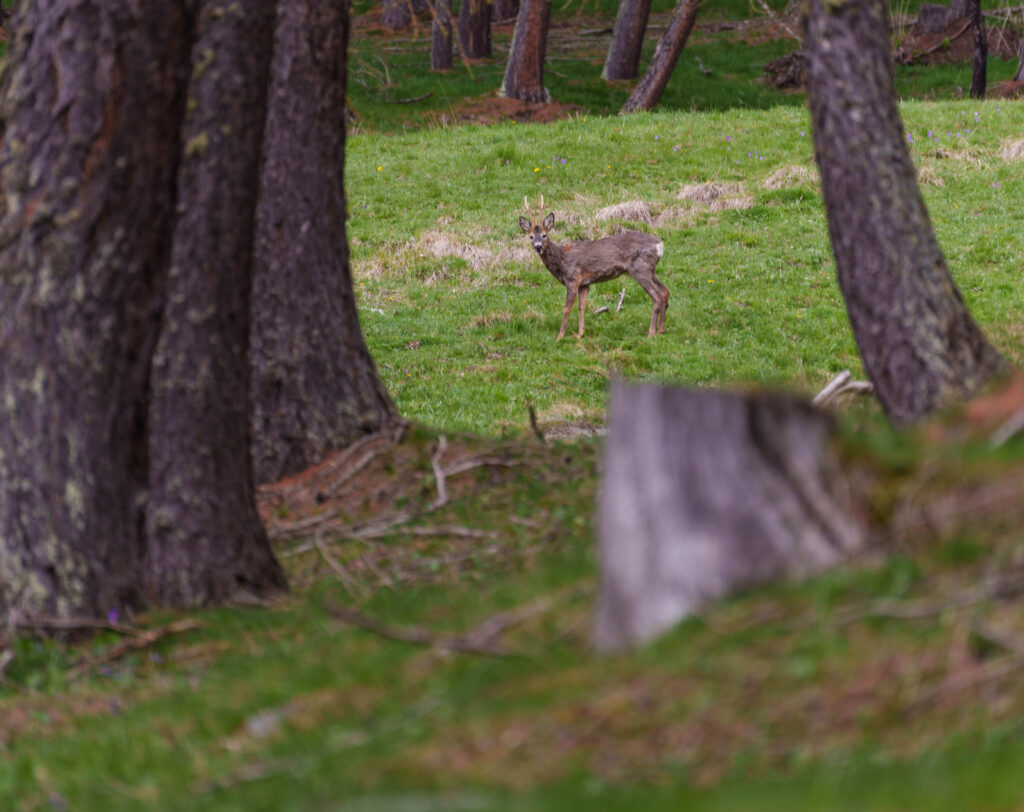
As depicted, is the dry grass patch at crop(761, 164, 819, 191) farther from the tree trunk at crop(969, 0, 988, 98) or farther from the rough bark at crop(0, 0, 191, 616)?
the rough bark at crop(0, 0, 191, 616)

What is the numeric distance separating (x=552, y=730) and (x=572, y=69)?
34.7m

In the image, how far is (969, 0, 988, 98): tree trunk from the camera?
29781 millimetres

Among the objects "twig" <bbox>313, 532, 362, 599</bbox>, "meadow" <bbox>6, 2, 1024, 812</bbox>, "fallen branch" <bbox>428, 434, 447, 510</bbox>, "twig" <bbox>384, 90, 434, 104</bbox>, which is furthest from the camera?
"twig" <bbox>384, 90, 434, 104</bbox>

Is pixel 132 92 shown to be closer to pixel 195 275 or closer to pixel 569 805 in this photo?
pixel 195 275

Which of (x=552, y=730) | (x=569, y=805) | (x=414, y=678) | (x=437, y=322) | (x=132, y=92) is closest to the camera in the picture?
(x=569, y=805)

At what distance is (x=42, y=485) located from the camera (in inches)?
232

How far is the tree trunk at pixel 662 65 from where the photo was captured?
94.4ft

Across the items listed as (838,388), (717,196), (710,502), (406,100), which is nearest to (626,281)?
(717,196)

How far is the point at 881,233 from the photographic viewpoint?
724 cm

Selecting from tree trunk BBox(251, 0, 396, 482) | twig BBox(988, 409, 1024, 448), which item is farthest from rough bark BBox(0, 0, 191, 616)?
twig BBox(988, 409, 1024, 448)

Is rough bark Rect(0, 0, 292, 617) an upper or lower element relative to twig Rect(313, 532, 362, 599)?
upper

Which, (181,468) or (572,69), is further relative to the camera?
(572,69)

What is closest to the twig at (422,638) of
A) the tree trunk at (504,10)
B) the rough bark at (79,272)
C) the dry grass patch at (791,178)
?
the rough bark at (79,272)

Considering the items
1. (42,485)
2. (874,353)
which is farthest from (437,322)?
(42,485)
